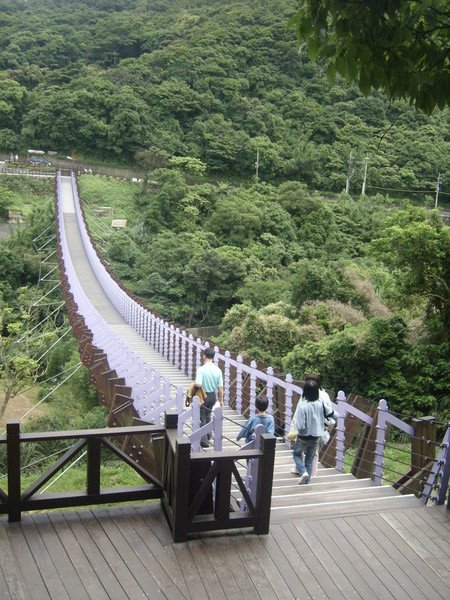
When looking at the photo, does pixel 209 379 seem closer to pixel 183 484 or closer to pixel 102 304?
pixel 183 484

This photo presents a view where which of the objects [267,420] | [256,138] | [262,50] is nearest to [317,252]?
[256,138]

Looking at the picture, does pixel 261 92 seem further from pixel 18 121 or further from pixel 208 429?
pixel 208 429

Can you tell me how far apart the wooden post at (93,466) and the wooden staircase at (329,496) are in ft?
3.67

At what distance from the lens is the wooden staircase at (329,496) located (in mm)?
4293

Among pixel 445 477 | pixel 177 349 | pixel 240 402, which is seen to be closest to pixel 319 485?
pixel 445 477

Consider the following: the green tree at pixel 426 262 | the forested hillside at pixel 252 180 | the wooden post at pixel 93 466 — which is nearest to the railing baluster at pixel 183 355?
the forested hillside at pixel 252 180

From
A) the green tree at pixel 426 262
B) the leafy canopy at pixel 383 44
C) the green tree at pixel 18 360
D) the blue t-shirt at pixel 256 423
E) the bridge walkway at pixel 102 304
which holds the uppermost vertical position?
the leafy canopy at pixel 383 44

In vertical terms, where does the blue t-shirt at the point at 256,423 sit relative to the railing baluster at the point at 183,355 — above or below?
above

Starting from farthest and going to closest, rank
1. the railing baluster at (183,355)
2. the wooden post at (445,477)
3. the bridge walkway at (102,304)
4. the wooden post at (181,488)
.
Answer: the bridge walkway at (102,304) < the railing baluster at (183,355) < the wooden post at (445,477) < the wooden post at (181,488)

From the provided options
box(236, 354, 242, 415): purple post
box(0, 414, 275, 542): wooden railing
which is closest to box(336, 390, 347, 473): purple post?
box(0, 414, 275, 542): wooden railing

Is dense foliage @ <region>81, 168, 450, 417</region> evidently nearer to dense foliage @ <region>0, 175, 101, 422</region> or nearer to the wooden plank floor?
dense foliage @ <region>0, 175, 101, 422</region>

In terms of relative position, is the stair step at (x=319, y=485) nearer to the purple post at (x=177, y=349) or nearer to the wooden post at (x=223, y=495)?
the wooden post at (x=223, y=495)

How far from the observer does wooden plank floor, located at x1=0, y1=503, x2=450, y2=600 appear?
10.8 feet

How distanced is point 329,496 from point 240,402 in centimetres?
415
